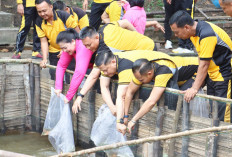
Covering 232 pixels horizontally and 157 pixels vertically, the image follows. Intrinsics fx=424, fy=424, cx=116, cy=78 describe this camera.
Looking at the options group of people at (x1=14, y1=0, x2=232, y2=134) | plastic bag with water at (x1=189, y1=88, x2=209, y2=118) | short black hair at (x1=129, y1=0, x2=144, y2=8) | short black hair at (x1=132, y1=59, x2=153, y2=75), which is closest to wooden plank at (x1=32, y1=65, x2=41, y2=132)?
group of people at (x1=14, y1=0, x2=232, y2=134)

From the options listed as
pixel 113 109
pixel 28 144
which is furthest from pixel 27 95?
pixel 113 109

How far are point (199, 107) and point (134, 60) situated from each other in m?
0.96

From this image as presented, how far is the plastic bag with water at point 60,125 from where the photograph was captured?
5.89 meters

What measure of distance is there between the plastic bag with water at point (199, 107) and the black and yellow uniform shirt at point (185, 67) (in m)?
0.75

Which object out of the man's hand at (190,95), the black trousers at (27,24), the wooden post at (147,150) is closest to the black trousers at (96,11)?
the black trousers at (27,24)

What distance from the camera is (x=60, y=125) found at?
5.93 meters

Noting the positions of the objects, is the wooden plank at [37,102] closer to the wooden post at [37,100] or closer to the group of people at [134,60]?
the wooden post at [37,100]

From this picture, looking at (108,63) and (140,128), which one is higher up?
(108,63)

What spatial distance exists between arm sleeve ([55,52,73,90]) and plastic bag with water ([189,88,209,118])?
2.16m

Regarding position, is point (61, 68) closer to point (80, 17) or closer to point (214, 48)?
point (80, 17)

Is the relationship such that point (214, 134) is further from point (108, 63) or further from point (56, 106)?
point (56, 106)

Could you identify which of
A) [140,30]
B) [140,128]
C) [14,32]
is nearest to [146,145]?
[140,128]

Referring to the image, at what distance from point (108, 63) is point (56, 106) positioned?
1.54 metres

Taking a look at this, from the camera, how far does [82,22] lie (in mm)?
7273
